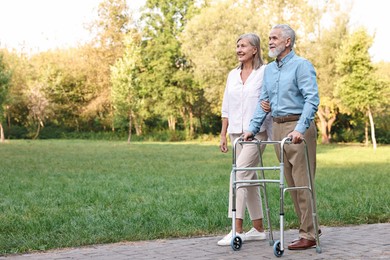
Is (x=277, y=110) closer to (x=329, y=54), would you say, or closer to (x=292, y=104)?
(x=292, y=104)

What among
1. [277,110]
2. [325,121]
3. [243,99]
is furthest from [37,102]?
[277,110]

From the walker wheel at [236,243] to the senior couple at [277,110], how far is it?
0.94 feet

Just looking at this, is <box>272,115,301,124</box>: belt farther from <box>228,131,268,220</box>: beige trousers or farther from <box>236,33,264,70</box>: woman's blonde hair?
<box>236,33,264,70</box>: woman's blonde hair

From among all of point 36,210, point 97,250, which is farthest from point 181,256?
point 36,210

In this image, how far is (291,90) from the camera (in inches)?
230

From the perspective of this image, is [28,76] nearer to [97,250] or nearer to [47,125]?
[47,125]

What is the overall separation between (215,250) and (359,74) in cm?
3167

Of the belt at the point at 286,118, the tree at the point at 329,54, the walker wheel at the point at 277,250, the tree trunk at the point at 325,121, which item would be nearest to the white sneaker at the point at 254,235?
the walker wheel at the point at 277,250

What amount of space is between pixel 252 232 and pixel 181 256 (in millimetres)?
1183

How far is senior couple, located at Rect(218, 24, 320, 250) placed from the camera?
5783mm

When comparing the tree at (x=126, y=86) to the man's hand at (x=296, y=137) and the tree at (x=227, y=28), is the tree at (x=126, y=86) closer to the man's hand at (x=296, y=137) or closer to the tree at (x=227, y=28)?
the tree at (x=227, y=28)

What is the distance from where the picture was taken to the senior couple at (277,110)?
5783mm

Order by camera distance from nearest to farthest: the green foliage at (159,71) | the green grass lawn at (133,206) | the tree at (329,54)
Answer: the green grass lawn at (133,206), the tree at (329,54), the green foliage at (159,71)

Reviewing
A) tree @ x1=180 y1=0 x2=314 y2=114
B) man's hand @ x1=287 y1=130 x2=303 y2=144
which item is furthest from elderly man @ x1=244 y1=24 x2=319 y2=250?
tree @ x1=180 y1=0 x2=314 y2=114
